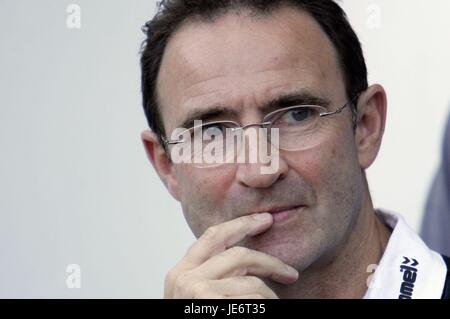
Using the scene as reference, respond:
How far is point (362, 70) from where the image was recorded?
2834 millimetres

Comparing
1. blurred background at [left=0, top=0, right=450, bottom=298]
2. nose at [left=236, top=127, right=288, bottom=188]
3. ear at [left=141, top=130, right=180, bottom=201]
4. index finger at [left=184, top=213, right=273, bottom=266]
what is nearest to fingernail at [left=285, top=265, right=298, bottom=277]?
index finger at [left=184, top=213, right=273, bottom=266]

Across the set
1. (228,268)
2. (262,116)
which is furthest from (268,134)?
(228,268)

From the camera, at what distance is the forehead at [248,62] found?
253cm

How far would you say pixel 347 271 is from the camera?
265 cm

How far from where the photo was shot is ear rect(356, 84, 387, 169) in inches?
108

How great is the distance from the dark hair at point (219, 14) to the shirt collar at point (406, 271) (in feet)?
1.62

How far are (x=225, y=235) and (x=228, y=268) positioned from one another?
0.13 m

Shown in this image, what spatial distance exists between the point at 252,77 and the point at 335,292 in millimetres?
719

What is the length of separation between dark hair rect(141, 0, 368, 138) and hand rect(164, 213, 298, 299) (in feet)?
1.79

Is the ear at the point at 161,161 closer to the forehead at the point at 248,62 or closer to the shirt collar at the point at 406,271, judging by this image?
the forehead at the point at 248,62

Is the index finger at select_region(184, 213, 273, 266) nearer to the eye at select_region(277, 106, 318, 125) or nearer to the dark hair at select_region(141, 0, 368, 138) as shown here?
the eye at select_region(277, 106, 318, 125)

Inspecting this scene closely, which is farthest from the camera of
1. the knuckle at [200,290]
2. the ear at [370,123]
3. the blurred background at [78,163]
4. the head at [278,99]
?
the blurred background at [78,163]

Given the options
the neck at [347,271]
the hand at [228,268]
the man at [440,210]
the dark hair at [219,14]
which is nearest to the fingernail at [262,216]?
the hand at [228,268]

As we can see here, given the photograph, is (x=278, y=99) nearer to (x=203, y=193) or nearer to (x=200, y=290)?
(x=203, y=193)
